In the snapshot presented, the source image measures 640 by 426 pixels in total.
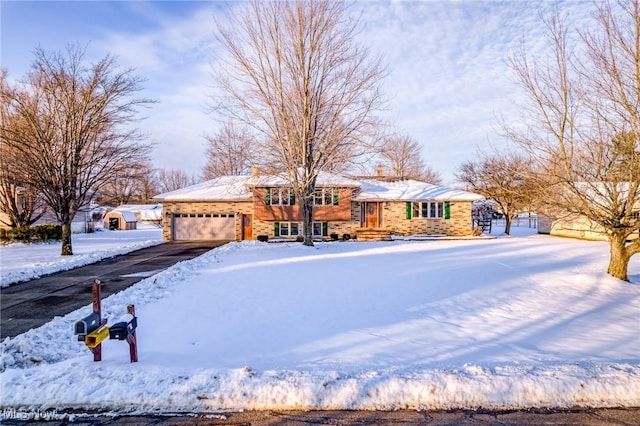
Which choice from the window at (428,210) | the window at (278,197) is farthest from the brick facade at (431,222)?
the window at (278,197)

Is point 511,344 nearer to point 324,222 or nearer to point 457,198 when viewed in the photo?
point 324,222

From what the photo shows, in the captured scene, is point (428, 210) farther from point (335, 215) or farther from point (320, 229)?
point (320, 229)

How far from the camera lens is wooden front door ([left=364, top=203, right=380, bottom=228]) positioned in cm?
2420

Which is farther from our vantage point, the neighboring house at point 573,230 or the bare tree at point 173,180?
the bare tree at point 173,180

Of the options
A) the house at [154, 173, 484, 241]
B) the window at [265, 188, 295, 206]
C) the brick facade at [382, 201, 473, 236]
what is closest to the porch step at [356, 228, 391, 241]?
the house at [154, 173, 484, 241]

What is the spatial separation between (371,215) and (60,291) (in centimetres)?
1890

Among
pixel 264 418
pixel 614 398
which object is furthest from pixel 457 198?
pixel 264 418

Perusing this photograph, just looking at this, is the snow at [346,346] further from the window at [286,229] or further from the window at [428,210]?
the window at [428,210]

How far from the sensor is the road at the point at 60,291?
6.35m

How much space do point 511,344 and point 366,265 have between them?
6.48m

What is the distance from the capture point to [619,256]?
33.6 ft

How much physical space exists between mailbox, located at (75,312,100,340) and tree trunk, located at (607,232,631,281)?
13007 millimetres

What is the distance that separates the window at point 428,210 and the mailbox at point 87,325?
22367 millimetres

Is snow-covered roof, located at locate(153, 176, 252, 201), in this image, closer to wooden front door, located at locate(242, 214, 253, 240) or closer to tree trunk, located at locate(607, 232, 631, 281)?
wooden front door, located at locate(242, 214, 253, 240)
